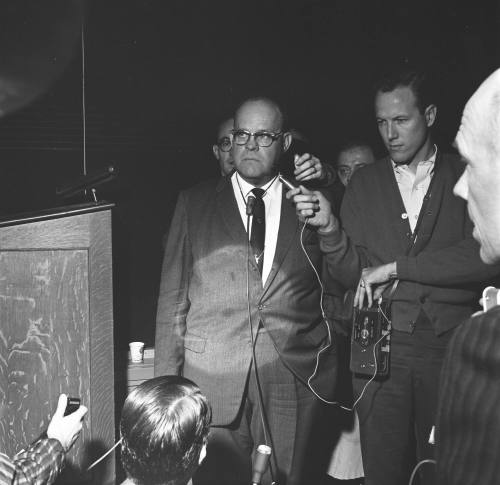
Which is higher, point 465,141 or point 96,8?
point 96,8

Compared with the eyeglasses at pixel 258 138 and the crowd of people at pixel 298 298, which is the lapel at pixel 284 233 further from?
the eyeglasses at pixel 258 138

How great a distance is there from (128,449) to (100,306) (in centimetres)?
92

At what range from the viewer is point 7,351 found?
2.44 meters

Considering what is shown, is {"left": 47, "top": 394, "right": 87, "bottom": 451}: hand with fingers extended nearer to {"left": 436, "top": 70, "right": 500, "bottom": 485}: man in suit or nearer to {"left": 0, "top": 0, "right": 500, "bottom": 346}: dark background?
{"left": 436, "top": 70, "right": 500, "bottom": 485}: man in suit

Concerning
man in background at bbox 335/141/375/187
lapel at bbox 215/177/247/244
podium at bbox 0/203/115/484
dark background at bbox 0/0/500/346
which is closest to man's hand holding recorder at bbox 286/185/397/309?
lapel at bbox 215/177/247/244

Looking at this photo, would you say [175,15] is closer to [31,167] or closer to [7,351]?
[31,167]

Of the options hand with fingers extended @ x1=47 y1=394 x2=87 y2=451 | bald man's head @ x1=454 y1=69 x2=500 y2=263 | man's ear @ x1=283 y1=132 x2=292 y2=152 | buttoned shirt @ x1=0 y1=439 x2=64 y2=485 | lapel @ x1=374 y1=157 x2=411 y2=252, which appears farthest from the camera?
man's ear @ x1=283 y1=132 x2=292 y2=152

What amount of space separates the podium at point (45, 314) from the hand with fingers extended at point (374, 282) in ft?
3.70

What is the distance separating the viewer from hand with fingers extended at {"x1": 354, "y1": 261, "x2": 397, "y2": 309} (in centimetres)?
274

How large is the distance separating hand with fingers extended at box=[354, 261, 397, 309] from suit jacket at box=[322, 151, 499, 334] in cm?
4

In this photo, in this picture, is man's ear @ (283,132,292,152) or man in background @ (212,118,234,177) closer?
man's ear @ (283,132,292,152)

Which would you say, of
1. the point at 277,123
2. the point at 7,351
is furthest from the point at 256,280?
the point at 7,351

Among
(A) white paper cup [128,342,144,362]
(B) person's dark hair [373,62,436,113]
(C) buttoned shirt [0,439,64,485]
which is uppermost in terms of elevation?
(B) person's dark hair [373,62,436,113]

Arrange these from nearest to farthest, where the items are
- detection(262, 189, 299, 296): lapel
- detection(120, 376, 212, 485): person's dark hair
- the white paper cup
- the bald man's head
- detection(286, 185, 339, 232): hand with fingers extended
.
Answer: the bald man's head < detection(120, 376, 212, 485): person's dark hair < detection(286, 185, 339, 232): hand with fingers extended < detection(262, 189, 299, 296): lapel < the white paper cup
